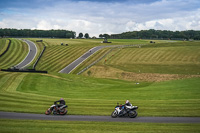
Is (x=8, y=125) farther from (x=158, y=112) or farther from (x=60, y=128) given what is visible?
(x=158, y=112)

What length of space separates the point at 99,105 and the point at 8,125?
424 inches

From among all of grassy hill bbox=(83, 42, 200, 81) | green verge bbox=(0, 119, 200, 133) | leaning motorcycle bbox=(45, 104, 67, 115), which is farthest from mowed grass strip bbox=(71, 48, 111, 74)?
green verge bbox=(0, 119, 200, 133)

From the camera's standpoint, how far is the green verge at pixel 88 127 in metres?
17.4

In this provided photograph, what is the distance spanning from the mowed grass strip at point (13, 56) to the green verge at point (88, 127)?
63.9 meters

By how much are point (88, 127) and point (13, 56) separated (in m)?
83.0

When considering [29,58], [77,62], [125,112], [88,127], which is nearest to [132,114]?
[125,112]

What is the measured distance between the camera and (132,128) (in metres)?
18.1

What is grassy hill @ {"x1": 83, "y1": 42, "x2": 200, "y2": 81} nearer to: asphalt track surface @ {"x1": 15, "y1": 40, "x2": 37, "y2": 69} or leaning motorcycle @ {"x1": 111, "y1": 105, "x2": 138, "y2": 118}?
asphalt track surface @ {"x1": 15, "y1": 40, "x2": 37, "y2": 69}

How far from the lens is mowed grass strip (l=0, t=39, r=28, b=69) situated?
82.4 meters

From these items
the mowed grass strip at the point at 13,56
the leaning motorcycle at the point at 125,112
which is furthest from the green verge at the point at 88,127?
the mowed grass strip at the point at 13,56

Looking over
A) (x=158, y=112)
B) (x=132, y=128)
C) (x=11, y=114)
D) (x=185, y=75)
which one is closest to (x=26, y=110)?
(x=11, y=114)

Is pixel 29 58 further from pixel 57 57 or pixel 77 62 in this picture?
pixel 77 62

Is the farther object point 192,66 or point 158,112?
point 192,66

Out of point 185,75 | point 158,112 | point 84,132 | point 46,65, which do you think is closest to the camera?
point 84,132
